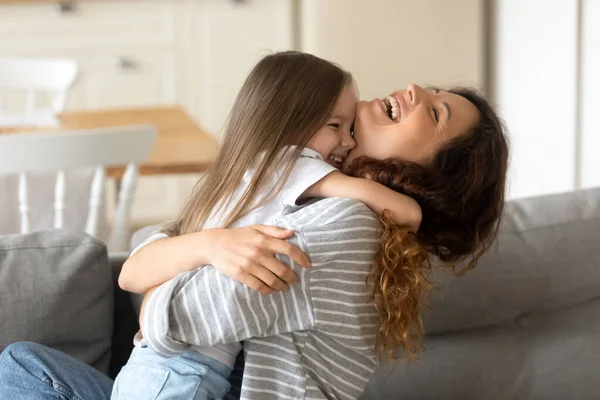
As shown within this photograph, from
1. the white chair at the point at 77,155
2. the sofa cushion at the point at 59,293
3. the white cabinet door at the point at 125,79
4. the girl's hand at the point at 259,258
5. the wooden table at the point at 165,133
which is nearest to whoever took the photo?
the girl's hand at the point at 259,258

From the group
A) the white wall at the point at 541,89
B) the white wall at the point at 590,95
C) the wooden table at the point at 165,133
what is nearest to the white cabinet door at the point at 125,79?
the wooden table at the point at 165,133

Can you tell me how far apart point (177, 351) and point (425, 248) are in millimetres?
387

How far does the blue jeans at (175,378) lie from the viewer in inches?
45.9

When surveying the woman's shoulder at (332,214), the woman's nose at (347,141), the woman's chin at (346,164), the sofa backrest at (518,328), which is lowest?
the sofa backrest at (518,328)

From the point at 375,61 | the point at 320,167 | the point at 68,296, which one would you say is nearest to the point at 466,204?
the point at 320,167

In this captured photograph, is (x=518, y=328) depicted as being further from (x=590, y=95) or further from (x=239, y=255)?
(x=590, y=95)

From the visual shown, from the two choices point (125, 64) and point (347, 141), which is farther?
point (125, 64)

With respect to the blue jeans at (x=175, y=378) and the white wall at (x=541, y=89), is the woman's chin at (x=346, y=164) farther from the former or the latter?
the white wall at (x=541, y=89)

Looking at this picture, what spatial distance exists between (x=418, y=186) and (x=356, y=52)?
2854 millimetres

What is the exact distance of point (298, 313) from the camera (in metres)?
1.15

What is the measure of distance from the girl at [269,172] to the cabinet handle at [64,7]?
125 inches

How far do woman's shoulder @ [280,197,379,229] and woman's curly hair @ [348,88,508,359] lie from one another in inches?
1.4

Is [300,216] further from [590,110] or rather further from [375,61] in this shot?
[375,61]

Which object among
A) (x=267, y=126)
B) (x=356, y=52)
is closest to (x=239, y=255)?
(x=267, y=126)
